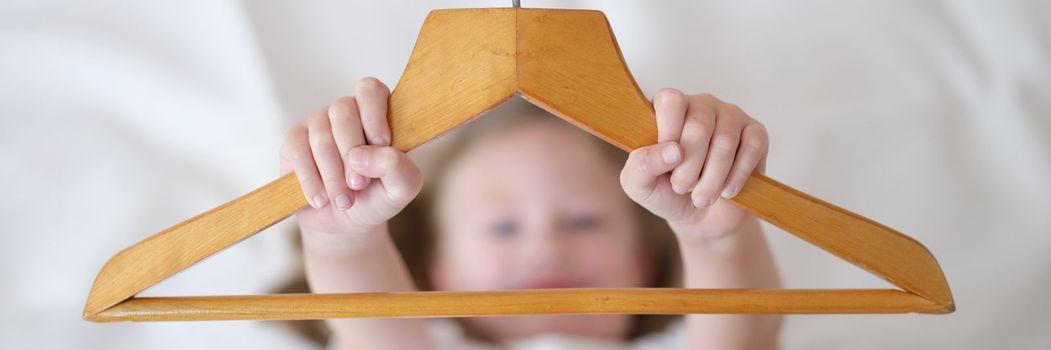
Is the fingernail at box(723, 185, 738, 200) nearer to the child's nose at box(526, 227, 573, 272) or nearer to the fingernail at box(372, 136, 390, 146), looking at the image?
the fingernail at box(372, 136, 390, 146)

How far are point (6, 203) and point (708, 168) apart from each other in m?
0.94

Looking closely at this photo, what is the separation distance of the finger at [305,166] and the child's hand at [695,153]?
197mm

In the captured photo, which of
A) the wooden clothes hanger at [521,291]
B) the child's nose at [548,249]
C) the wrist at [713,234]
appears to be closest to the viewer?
the wooden clothes hanger at [521,291]

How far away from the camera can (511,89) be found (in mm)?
548

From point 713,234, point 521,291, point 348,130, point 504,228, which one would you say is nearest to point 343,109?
point 348,130

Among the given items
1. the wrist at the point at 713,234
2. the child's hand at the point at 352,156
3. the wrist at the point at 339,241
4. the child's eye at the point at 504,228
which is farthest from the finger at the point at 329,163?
the child's eye at the point at 504,228

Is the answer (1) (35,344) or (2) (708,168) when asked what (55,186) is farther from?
(2) (708,168)

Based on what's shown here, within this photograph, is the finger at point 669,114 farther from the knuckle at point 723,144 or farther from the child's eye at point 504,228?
the child's eye at point 504,228

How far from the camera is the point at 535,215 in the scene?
3.86 ft

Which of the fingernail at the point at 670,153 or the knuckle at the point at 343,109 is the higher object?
the knuckle at the point at 343,109

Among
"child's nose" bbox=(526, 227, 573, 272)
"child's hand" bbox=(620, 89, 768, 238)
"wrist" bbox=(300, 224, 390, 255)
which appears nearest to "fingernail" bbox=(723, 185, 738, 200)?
"child's hand" bbox=(620, 89, 768, 238)

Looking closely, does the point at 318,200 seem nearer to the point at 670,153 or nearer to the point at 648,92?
the point at 670,153

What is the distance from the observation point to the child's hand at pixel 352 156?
1.96 ft

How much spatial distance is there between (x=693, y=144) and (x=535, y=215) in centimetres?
58
